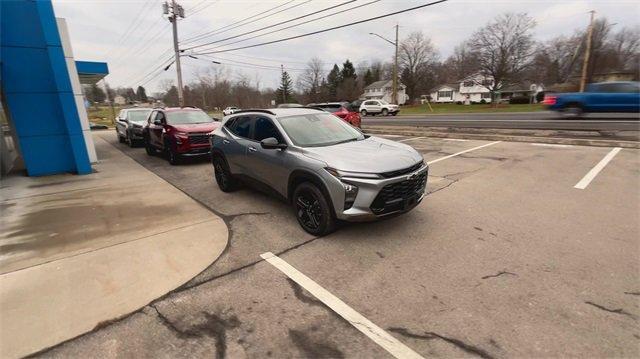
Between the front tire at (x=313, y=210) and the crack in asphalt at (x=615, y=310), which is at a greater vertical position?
the front tire at (x=313, y=210)

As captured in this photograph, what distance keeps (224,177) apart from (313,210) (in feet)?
9.81

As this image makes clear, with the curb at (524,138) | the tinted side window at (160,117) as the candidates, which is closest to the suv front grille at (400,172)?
the curb at (524,138)

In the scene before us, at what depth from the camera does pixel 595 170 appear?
705cm

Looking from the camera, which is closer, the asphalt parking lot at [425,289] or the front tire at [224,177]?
the asphalt parking lot at [425,289]

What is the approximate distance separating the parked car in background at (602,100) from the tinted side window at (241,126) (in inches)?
636

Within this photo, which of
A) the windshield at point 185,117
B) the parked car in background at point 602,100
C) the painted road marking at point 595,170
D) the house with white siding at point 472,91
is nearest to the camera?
the painted road marking at point 595,170

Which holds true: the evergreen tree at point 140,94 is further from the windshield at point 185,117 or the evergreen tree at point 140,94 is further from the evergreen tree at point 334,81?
the windshield at point 185,117

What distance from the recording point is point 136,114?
53.9ft

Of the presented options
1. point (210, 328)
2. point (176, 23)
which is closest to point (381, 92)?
point (176, 23)

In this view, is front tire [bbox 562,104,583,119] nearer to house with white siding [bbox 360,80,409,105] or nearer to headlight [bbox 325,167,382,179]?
headlight [bbox 325,167,382,179]

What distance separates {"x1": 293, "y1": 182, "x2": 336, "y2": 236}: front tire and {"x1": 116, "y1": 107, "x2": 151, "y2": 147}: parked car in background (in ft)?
41.9

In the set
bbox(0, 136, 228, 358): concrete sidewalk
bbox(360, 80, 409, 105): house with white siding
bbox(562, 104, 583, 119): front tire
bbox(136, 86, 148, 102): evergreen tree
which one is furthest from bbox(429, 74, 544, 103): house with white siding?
bbox(136, 86, 148, 102): evergreen tree

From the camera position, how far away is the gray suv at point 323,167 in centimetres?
384

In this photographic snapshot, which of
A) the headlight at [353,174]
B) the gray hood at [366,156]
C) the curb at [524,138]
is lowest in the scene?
the curb at [524,138]
